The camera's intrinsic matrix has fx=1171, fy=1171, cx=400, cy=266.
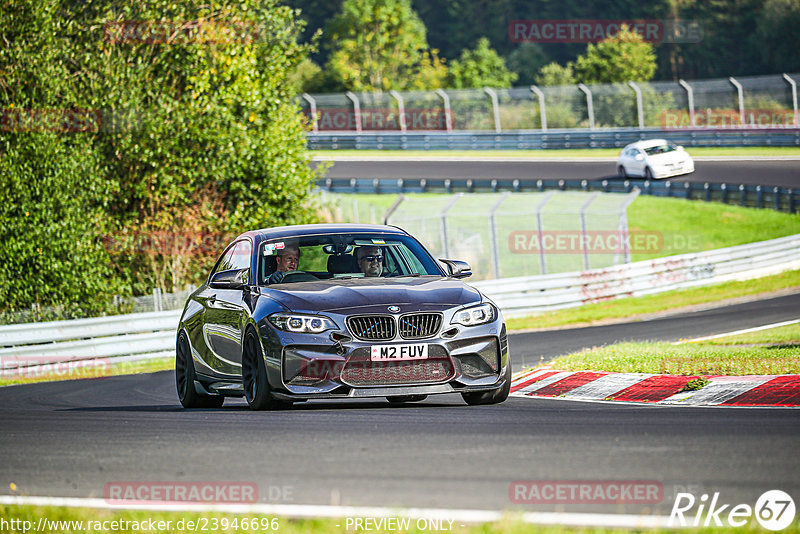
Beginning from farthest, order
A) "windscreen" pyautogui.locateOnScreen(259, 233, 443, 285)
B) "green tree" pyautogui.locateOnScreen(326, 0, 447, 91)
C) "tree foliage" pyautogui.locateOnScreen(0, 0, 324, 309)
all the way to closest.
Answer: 1. "green tree" pyautogui.locateOnScreen(326, 0, 447, 91)
2. "tree foliage" pyautogui.locateOnScreen(0, 0, 324, 309)
3. "windscreen" pyautogui.locateOnScreen(259, 233, 443, 285)

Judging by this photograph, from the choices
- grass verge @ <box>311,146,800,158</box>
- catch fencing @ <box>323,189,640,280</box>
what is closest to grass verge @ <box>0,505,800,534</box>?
catch fencing @ <box>323,189,640,280</box>

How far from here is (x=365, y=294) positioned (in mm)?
9234

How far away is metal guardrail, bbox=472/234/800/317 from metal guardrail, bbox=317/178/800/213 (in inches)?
282

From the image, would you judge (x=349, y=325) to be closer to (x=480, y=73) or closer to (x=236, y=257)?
(x=236, y=257)

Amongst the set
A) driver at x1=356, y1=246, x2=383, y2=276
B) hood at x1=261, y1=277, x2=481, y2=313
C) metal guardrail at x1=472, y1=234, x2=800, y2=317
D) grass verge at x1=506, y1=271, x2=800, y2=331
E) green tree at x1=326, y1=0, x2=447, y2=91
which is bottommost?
grass verge at x1=506, y1=271, x2=800, y2=331

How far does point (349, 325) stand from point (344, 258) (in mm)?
1473

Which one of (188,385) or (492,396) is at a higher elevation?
(492,396)

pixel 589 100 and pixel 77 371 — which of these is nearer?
pixel 77 371

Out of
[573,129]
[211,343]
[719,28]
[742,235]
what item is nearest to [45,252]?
[211,343]

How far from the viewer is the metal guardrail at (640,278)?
2573 centimetres

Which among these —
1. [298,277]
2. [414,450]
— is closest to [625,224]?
[298,277]

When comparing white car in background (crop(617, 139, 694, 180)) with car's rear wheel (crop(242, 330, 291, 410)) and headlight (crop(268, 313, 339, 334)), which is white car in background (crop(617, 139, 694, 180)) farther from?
headlight (crop(268, 313, 339, 334))

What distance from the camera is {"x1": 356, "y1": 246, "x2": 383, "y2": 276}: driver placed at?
10.2 meters

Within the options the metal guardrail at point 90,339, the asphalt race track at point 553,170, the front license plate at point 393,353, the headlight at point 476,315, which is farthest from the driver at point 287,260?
the asphalt race track at point 553,170
